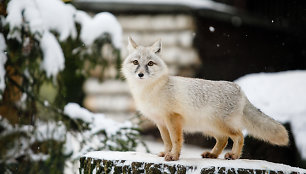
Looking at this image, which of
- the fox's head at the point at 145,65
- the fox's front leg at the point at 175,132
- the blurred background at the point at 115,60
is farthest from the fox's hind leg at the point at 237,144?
the blurred background at the point at 115,60

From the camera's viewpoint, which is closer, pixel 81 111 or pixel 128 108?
pixel 81 111

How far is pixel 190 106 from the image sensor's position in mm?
2949

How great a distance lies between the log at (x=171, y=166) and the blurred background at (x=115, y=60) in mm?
1093

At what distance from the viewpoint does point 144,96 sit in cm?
298

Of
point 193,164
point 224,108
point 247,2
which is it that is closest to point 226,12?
point 247,2

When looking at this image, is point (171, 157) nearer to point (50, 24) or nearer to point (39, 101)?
point (39, 101)

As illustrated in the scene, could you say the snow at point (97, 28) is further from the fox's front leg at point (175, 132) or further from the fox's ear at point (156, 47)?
the fox's front leg at point (175, 132)

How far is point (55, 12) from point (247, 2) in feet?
18.1

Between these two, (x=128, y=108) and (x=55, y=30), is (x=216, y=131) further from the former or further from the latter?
(x=128, y=108)

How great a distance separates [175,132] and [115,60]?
1798 mm

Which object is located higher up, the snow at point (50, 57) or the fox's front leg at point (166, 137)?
the snow at point (50, 57)

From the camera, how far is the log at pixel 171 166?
2562 millimetres

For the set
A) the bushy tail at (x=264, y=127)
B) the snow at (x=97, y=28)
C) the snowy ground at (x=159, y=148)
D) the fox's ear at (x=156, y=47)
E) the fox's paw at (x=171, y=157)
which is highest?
the snow at (x=97, y=28)

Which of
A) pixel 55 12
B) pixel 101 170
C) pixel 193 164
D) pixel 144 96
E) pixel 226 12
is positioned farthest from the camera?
pixel 226 12
